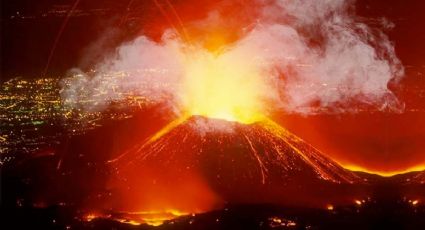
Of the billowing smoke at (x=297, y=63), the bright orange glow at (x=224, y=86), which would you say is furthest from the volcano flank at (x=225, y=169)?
the billowing smoke at (x=297, y=63)

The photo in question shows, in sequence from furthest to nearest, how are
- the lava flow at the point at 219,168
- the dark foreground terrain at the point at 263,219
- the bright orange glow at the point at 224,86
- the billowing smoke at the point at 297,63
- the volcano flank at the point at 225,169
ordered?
the billowing smoke at the point at 297,63
the bright orange glow at the point at 224,86
the volcano flank at the point at 225,169
the lava flow at the point at 219,168
the dark foreground terrain at the point at 263,219

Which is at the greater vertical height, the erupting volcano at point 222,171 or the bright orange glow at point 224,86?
the bright orange glow at point 224,86

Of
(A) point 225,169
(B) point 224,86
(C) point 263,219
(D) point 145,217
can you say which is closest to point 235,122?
(A) point 225,169

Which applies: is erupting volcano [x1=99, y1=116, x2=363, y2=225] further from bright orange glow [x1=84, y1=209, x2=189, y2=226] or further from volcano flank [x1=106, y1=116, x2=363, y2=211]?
bright orange glow [x1=84, y1=209, x2=189, y2=226]

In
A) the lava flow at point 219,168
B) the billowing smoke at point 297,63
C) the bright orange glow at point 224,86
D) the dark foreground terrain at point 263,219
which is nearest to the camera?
Answer: the dark foreground terrain at point 263,219

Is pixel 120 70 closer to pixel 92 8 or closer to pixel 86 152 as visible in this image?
pixel 92 8

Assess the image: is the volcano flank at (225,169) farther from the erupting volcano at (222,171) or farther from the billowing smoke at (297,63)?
the billowing smoke at (297,63)

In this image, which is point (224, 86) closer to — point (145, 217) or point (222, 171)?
point (222, 171)
